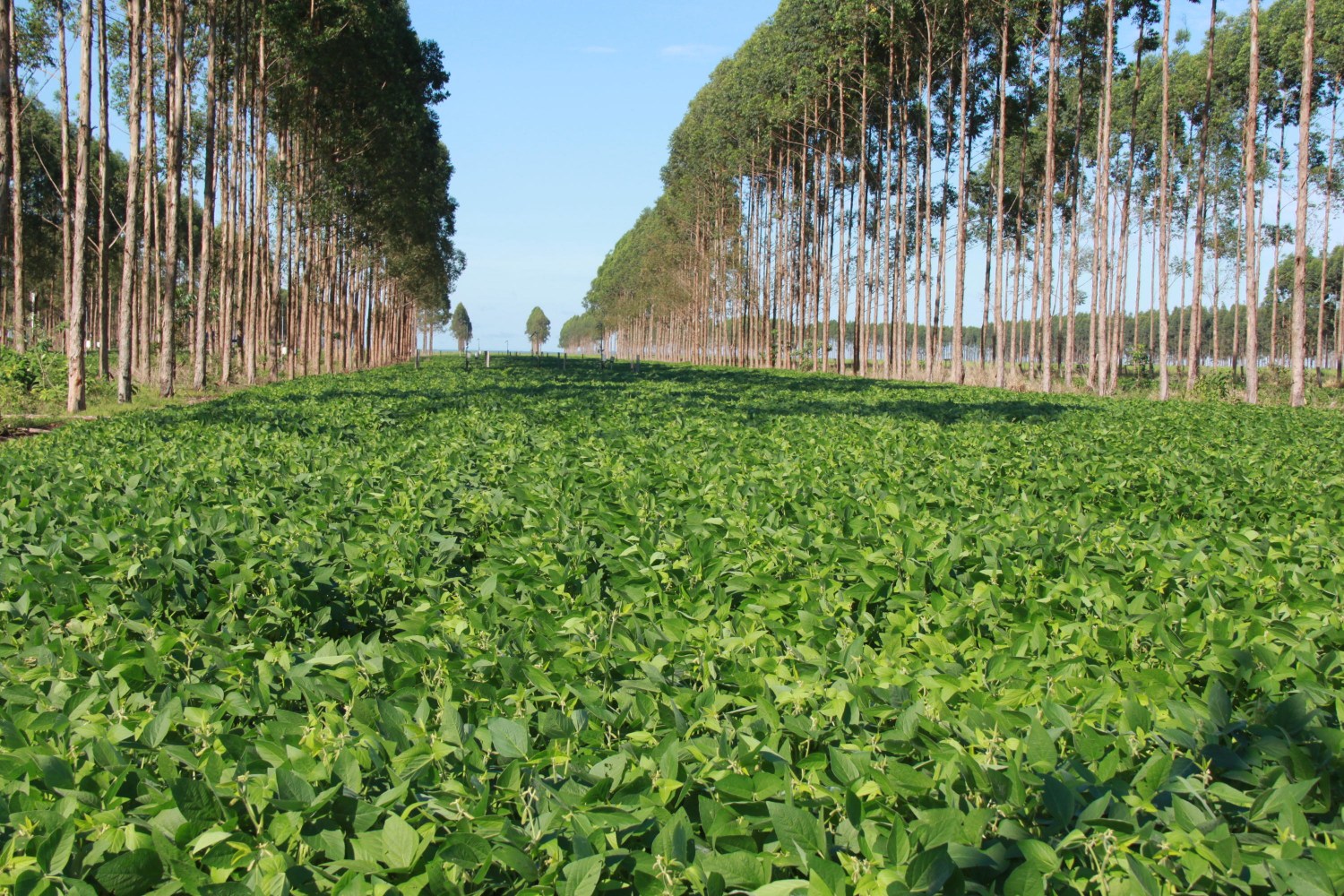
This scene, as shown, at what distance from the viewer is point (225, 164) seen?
26828mm

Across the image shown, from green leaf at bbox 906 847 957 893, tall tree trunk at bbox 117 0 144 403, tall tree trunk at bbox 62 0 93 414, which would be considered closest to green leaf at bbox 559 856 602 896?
green leaf at bbox 906 847 957 893

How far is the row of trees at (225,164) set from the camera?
61.4ft

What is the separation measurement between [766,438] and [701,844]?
7.20m

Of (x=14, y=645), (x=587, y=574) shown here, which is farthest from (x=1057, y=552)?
(x=14, y=645)

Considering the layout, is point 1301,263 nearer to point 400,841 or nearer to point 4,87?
point 400,841

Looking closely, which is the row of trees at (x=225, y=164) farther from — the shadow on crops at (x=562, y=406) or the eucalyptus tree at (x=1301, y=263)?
the eucalyptus tree at (x=1301, y=263)

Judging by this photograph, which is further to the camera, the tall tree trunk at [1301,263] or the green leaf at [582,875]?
the tall tree trunk at [1301,263]

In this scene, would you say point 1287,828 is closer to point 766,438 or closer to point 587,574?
point 587,574

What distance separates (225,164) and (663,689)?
30.5 m

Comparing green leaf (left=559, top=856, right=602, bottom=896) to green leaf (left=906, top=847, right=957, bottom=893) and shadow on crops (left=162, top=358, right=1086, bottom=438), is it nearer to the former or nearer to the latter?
green leaf (left=906, top=847, right=957, bottom=893)

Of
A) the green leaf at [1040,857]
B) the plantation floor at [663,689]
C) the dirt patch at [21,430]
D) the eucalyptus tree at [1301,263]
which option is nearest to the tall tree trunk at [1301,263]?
the eucalyptus tree at [1301,263]

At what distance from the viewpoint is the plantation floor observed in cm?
158

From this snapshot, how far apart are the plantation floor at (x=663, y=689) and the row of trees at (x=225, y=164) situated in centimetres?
1432

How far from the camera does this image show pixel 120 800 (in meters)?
1.74
